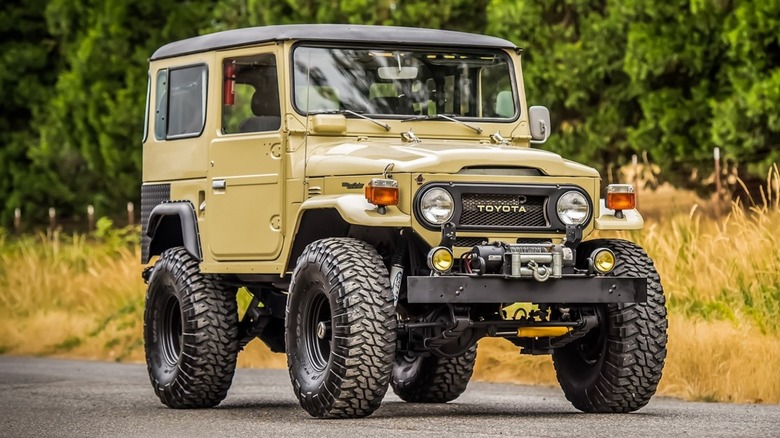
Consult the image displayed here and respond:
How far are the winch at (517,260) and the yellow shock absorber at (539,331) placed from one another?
0.47 metres

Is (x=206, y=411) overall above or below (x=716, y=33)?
below

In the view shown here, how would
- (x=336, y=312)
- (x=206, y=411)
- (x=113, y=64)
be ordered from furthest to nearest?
(x=113, y=64)
(x=206, y=411)
(x=336, y=312)

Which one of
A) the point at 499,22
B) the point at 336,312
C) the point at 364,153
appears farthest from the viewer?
the point at 499,22

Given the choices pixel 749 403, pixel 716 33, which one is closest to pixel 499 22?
pixel 716 33

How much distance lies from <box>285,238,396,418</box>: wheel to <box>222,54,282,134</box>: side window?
61.4 inches

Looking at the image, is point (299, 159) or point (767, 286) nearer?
point (299, 159)

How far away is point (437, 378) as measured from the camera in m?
13.8

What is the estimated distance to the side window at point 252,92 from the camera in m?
12.6

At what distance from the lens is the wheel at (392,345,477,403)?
13.8 meters

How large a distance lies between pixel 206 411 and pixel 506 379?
4.18 m

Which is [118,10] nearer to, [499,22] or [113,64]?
[113,64]

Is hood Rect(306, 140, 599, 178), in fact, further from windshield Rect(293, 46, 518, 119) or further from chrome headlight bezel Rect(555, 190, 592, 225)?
windshield Rect(293, 46, 518, 119)

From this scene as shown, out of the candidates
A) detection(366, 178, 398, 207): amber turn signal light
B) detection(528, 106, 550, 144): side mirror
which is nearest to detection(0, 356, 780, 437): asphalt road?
detection(366, 178, 398, 207): amber turn signal light

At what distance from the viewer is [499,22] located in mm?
24016
